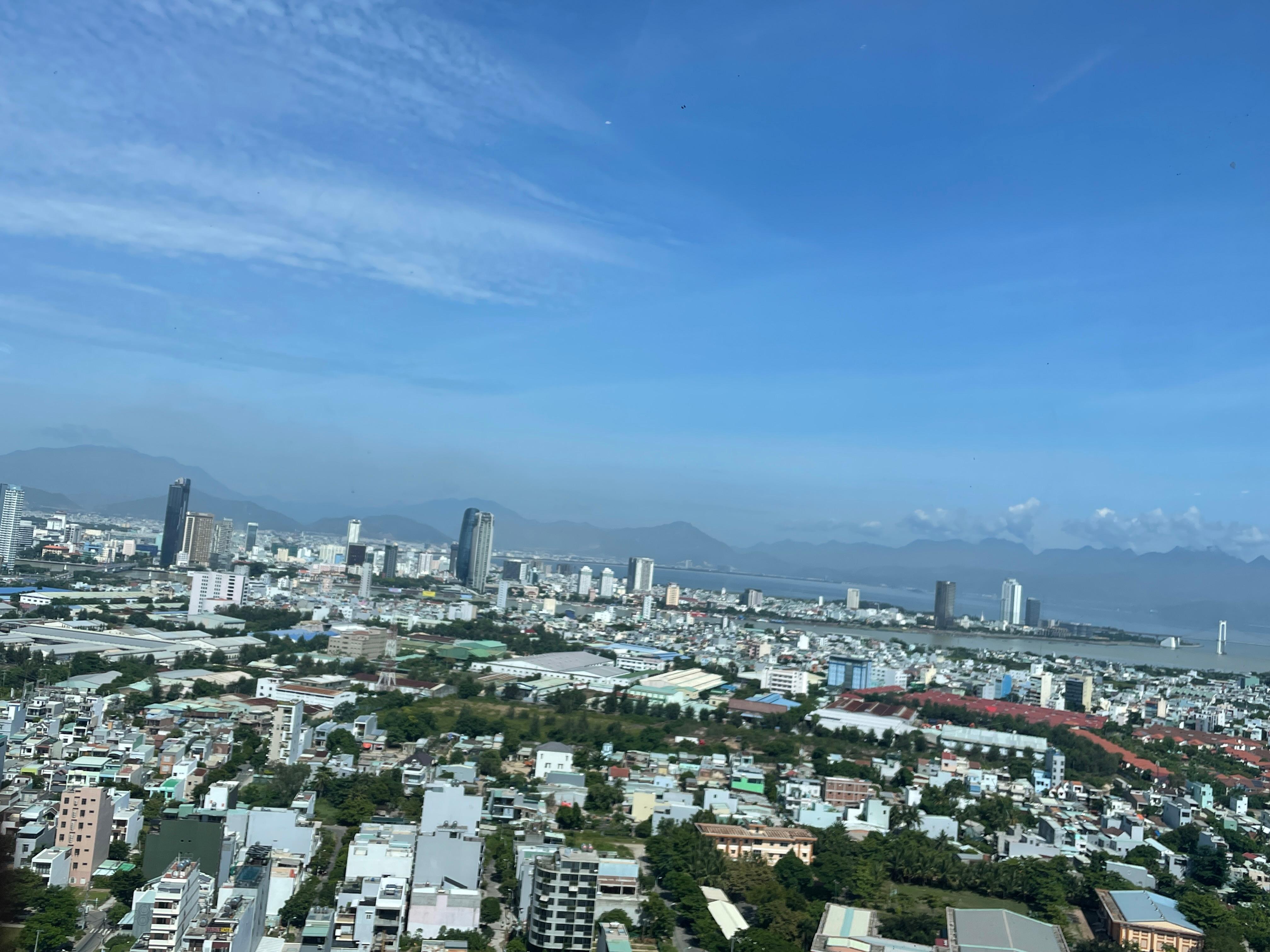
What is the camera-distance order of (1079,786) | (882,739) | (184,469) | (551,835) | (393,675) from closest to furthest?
(551,835), (1079,786), (882,739), (393,675), (184,469)

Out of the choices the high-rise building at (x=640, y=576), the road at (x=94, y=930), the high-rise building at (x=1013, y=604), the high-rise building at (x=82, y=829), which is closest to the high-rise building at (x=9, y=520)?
the high-rise building at (x=640, y=576)

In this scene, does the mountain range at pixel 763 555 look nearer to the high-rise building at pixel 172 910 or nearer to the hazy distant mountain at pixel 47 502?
the hazy distant mountain at pixel 47 502

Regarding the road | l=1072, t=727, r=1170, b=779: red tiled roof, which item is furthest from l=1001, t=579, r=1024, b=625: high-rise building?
the road

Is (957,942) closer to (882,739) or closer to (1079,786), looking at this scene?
(1079,786)

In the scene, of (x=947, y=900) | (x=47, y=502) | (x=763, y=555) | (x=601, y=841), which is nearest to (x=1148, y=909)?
(x=947, y=900)

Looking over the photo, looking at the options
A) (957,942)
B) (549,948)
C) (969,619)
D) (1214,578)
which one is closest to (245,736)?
(549,948)
